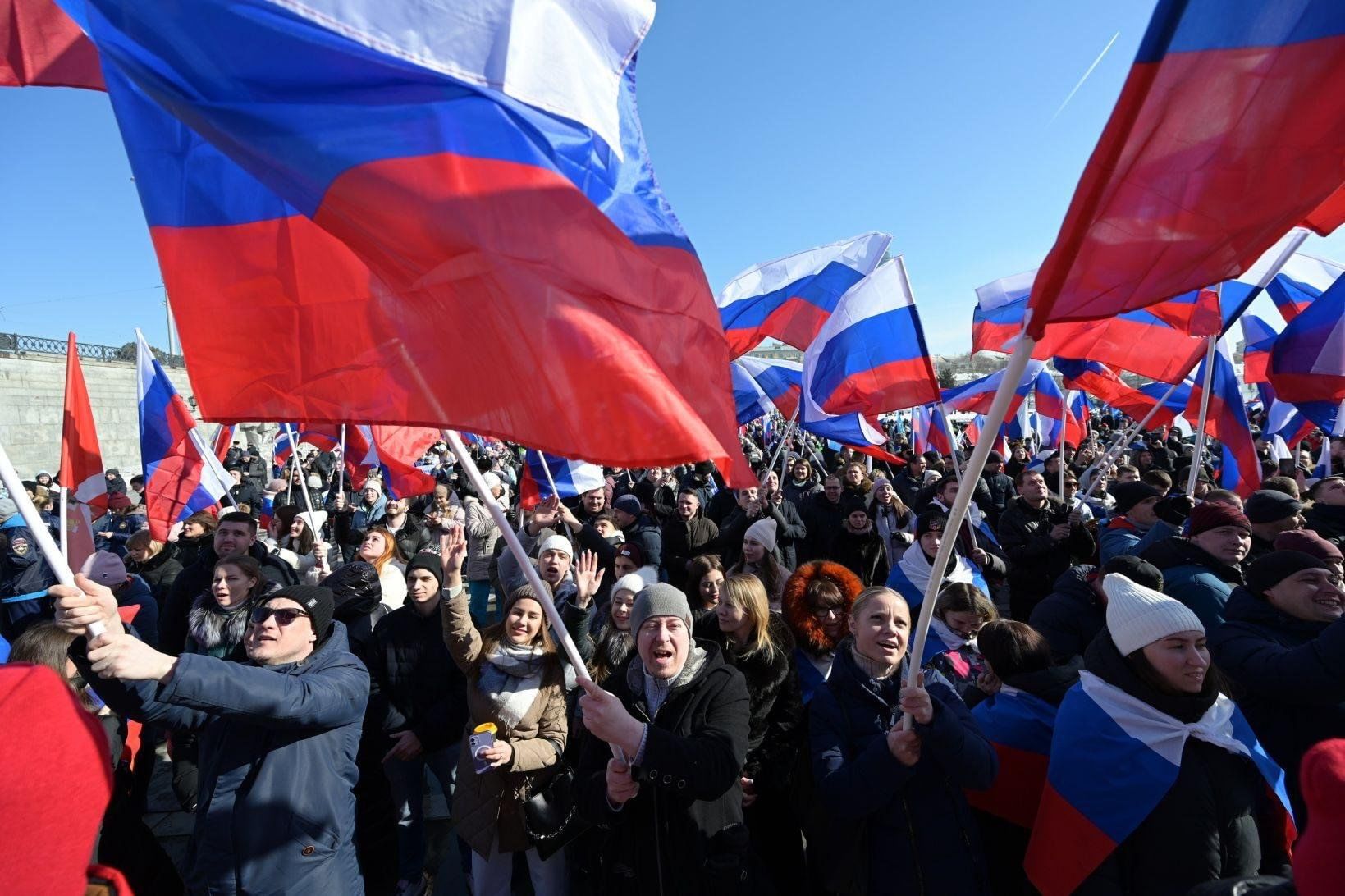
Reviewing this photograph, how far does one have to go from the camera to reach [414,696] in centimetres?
372

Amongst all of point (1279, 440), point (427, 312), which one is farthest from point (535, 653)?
point (1279, 440)

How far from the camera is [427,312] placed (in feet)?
6.30

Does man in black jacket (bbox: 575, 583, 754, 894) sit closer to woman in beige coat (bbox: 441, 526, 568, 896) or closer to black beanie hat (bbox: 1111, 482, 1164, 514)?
woman in beige coat (bbox: 441, 526, 568, 896)

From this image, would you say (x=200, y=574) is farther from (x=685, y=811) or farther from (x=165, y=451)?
(x=685, y=811)

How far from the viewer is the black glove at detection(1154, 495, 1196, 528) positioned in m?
4.82

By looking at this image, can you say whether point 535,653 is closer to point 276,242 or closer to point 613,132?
point 276,242

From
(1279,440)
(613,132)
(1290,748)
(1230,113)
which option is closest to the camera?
(1230,113)

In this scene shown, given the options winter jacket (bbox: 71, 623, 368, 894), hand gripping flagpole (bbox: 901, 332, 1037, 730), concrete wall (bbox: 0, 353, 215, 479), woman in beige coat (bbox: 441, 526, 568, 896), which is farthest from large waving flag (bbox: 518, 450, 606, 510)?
concrete wall (bbox: 0, 353, 215, 479)

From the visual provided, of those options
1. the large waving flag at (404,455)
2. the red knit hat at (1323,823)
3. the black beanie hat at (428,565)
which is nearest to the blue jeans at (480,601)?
the large waving flag at (404,455)

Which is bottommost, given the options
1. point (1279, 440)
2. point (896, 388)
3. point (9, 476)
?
point (1279, 440)

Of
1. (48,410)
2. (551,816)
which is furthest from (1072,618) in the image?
(48,410)

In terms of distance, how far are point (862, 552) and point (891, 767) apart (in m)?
4.33

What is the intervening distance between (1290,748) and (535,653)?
9.72 ft

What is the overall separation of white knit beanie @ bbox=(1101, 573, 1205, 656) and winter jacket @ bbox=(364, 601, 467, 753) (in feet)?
9.76
